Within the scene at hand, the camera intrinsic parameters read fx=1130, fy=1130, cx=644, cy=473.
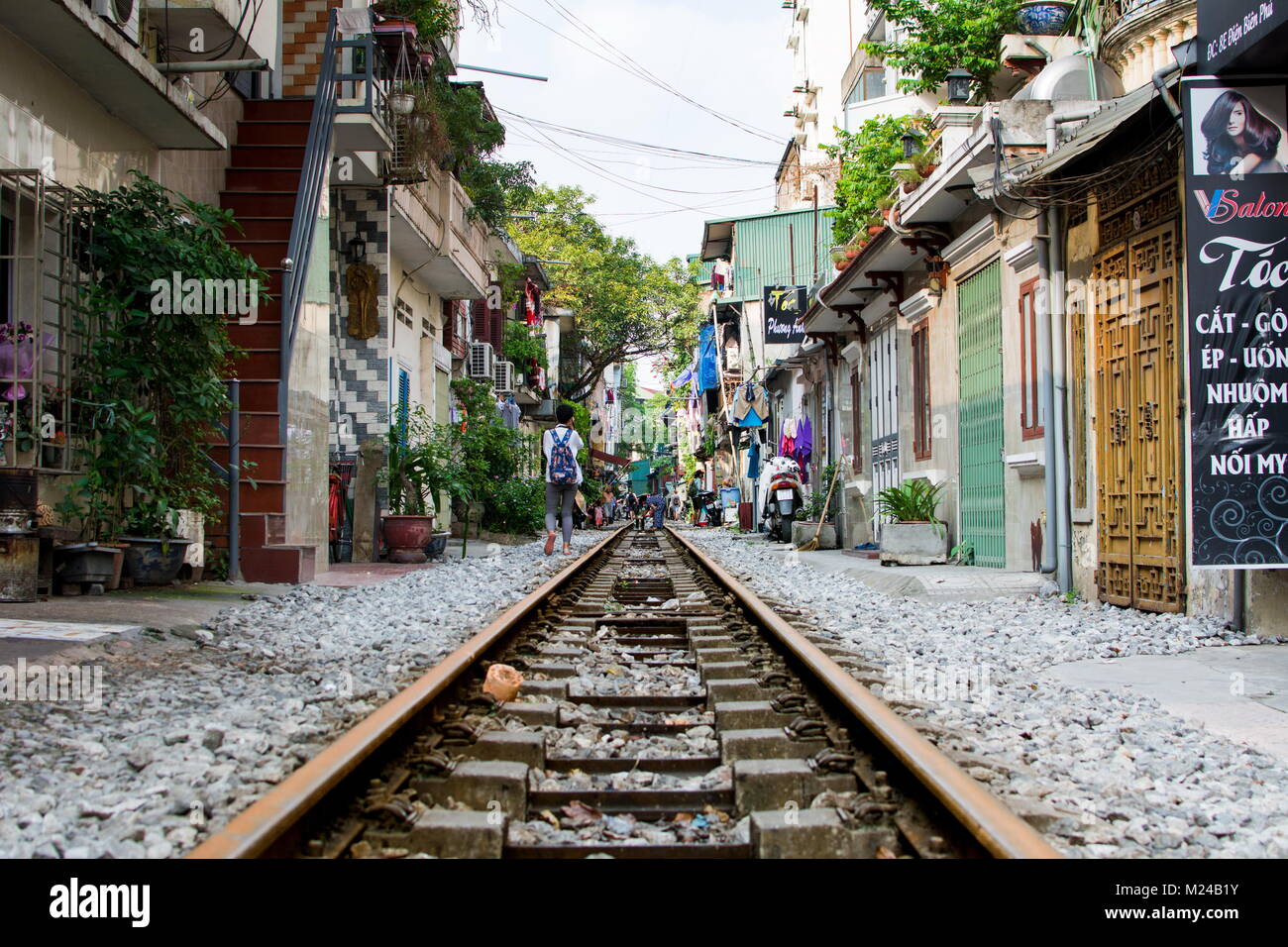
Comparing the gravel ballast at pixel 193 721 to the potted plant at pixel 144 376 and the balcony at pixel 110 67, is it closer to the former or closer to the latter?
the potted plant at pixel 144 376

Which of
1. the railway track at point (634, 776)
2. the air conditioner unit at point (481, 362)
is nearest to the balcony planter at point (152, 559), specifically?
the railway track at point (634, 776)

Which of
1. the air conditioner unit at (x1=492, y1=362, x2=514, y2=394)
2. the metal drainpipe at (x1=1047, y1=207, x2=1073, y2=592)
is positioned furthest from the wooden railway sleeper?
the air conditioner unit at (x1=492, y1=362, x2=514, y2=394)

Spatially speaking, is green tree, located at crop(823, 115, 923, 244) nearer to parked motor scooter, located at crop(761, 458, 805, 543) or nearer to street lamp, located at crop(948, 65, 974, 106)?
street lamp, located at crop(948, 65, 974, 106)

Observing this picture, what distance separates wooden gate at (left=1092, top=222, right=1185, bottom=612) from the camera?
7668 mm

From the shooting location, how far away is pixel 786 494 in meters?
20.4

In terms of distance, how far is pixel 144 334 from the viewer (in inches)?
331

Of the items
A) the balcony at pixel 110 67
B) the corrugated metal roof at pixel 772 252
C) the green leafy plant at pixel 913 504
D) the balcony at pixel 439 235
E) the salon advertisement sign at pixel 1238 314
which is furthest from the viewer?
the corrugated metal roof at pixel 772 252

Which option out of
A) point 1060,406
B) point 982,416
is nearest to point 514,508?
point 982,416

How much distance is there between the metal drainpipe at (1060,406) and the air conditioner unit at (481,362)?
2084cm

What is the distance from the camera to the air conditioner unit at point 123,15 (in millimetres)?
8438

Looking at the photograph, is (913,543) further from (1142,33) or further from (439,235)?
(439,235)

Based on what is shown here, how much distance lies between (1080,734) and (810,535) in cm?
1468
